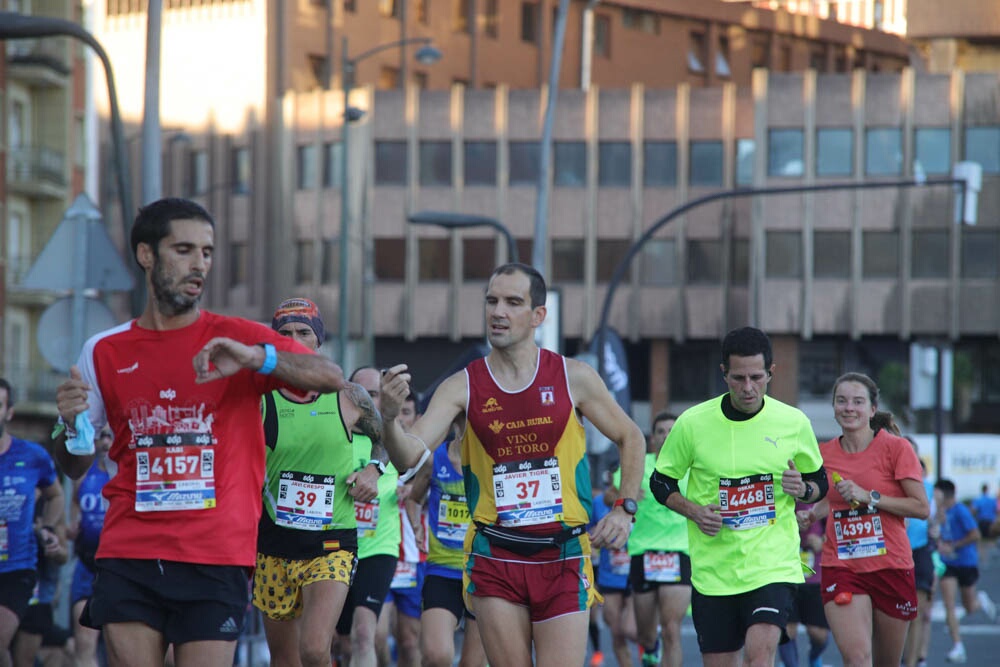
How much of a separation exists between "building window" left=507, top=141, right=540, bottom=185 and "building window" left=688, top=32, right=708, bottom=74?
16675 mm

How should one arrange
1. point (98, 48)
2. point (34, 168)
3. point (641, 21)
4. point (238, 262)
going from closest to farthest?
point (98, 48) → point (34, 168) → point (238, 262) → point (641, 21)

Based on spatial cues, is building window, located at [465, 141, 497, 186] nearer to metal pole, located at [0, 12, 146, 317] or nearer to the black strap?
metal pole, located at [0, 12, 146, 317]

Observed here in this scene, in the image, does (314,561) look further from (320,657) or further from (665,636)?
(665,636)

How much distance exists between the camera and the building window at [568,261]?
201 feet

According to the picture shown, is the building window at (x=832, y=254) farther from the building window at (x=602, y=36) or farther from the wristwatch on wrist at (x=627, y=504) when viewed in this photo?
the wristwatch on wrist at (x=627, y=504)

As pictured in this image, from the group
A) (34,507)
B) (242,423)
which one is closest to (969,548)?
(34,507)

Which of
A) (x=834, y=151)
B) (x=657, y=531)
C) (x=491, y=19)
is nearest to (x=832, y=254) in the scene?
(x=834, y=151)

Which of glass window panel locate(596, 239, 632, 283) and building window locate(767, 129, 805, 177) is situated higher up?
building window locate(767, 129, 805, 177)

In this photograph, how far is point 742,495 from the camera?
8961mm

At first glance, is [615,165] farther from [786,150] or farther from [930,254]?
[930,254]

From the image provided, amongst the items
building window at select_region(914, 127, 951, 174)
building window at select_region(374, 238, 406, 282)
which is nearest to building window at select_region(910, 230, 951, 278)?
building window at select_region(914, 127, 951, 174)

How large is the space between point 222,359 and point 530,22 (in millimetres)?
66812

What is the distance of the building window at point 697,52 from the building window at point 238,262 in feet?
75.2

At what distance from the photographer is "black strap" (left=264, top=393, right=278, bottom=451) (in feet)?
28.7
